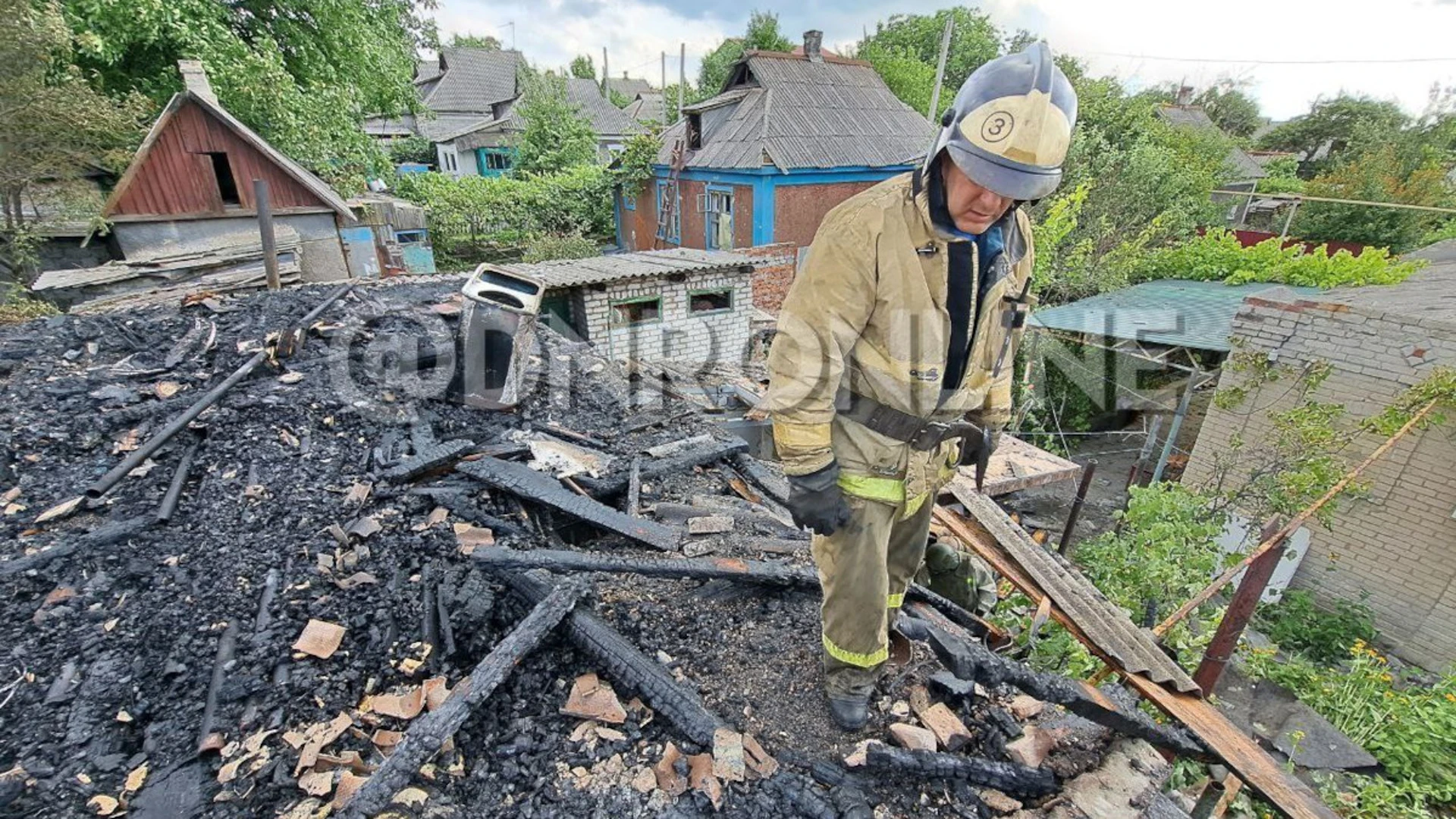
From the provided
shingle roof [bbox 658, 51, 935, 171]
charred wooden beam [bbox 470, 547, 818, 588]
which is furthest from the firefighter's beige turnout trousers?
shingle roof [bbox 658, 51, 935, 171]

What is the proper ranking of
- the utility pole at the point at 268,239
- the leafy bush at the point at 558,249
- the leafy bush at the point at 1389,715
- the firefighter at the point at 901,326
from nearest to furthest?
the firefighter at the point at 901,326, the leafy bush at the point at 1389,715, the utility pole at the point at 268,239, the leafy bush at the point at 558,249

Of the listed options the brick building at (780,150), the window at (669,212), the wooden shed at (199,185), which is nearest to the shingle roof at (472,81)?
the window at (669,212)

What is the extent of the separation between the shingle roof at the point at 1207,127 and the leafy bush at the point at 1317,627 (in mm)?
22093

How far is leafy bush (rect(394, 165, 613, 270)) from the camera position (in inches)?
775

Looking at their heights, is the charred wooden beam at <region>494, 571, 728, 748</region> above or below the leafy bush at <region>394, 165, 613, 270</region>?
below

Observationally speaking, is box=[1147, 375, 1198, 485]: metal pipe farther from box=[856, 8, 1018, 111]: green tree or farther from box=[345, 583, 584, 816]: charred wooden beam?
box=[856, 8, 1018, 111]: green tree

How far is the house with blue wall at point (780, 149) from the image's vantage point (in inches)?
611

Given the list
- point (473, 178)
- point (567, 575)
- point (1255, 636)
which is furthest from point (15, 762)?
point (473, 178)

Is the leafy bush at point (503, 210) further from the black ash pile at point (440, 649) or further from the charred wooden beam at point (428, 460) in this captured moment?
the charred wooden beam at point (428, 460)

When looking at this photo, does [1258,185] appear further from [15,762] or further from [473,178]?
[15,762]

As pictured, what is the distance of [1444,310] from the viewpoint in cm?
635

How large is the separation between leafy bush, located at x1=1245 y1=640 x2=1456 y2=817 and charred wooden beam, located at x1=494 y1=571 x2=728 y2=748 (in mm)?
4657

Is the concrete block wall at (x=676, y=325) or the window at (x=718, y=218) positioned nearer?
the concrete block wall at (x=676, y=325)

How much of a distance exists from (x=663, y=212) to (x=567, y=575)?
737 inches
